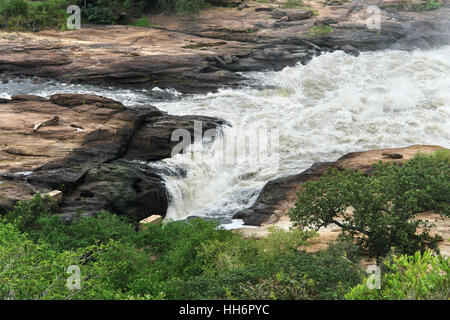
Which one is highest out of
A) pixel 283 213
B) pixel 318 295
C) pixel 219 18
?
pixel 219 18

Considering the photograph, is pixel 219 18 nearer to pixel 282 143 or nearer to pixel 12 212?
pixel 282 143

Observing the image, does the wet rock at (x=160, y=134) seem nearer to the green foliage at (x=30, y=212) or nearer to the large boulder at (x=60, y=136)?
the large boulder at (x=60, y=136)

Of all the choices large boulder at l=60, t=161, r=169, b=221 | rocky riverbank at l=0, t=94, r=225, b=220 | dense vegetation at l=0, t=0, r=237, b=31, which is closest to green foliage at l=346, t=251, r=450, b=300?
rocky riverbank at l=0, t=94, r=225, b=220

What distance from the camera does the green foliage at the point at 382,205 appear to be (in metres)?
8.88

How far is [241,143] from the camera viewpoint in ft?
52.0

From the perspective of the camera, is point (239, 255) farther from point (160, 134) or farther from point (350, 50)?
point (350, 50)

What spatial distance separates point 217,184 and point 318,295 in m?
7.78

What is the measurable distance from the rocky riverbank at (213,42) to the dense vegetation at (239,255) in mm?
9454

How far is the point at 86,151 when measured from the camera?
44.6ft

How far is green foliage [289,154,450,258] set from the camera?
349 inches

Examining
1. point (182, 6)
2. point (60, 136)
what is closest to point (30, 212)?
point (60, 136)

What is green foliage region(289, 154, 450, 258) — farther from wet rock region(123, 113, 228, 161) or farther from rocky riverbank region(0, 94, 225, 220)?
wet rock region(123, 113, 228, 161)
